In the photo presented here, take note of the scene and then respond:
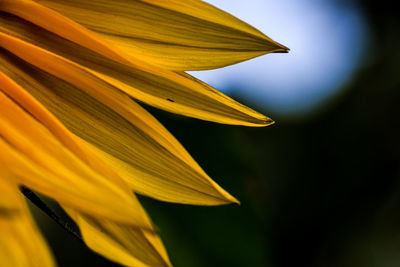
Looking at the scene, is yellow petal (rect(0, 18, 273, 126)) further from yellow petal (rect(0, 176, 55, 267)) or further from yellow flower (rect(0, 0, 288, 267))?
yellow petal (rect(0, 176, 55, 267))

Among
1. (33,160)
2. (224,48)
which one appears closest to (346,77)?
(224,48)

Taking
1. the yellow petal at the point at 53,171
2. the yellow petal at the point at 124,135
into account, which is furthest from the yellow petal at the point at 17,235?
the yellow petal at the point at 124,135

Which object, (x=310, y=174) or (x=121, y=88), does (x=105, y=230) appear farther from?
(x=310, y=174)

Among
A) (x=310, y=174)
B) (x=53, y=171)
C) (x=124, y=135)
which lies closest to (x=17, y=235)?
(x=53, y=171)

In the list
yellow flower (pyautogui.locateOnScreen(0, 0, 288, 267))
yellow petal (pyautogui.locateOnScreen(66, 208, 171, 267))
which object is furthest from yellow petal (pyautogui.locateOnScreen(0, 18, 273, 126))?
yellow petal (pyautogui.locateOnScreen(66, 208, 171, 267))

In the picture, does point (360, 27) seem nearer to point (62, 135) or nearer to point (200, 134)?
point (200, 134)

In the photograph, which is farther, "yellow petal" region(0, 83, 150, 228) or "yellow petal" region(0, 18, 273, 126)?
"yellow petal" region(0, 18, 273, 126)
